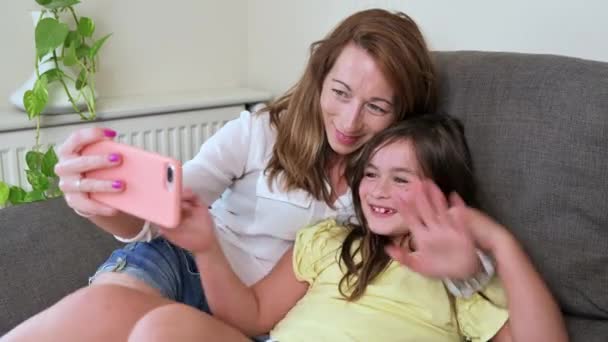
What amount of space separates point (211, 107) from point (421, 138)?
1226 millimetres

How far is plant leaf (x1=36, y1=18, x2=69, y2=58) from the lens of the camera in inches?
65.6

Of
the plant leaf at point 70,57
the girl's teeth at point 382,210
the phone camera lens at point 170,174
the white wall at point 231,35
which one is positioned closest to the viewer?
the phone camera lens at point 170,174

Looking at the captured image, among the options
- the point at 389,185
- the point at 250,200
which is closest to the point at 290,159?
the point at 250,200

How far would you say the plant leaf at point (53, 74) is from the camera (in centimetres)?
174

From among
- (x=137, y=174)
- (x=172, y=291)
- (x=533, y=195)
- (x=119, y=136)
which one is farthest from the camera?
(x=119, y=136)

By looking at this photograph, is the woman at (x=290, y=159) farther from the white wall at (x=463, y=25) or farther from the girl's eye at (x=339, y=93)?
the white wall at (x=463, y=25)

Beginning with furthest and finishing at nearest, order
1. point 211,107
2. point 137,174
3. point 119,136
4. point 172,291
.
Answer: point 211,107 → point 119,136 → point 172,291 → point 137,174

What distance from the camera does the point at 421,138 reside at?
1.00 m

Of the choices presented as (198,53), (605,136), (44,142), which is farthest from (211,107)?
(605,136)

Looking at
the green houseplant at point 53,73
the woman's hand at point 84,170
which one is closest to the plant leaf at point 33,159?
the green houseplant at point 53,73

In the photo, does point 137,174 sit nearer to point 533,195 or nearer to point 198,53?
point 533,195

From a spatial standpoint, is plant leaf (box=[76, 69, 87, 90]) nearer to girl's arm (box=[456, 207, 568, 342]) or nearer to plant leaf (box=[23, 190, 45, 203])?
plant leaf (box=[23, 190, 45, 203])

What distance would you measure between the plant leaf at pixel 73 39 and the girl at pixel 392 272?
1054 mm

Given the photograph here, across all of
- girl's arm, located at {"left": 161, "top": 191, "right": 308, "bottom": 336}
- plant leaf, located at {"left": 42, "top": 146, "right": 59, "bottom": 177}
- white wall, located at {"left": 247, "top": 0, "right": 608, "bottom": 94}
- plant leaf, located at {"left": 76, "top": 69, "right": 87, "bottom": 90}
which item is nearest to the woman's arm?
girl's arm, located at {"left": 161, "top": 191, "right": 308, "bottom": 336}
